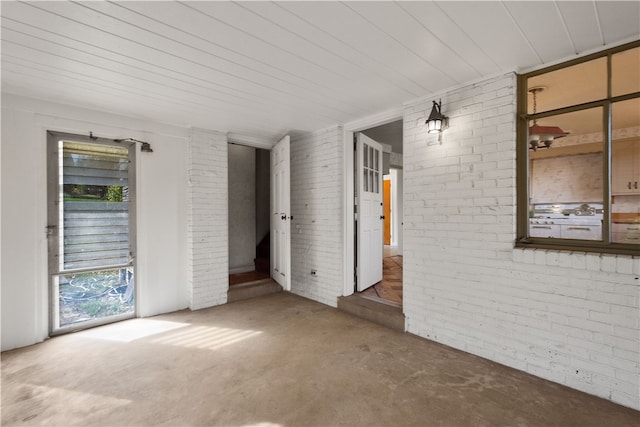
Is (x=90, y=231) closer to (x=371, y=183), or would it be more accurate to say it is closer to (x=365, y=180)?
(x=365, y=180)

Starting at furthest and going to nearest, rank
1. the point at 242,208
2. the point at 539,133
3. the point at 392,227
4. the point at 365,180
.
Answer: the point at 392,227
the point at 242,208
the point at 365,180
the point at 539,133

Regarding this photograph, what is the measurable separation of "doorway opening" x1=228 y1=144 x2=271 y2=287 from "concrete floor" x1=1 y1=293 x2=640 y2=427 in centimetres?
251

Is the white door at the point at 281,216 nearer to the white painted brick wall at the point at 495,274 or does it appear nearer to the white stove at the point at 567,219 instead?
the white painted brick wall at the point at 495,274

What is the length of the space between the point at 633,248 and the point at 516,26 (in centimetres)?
186

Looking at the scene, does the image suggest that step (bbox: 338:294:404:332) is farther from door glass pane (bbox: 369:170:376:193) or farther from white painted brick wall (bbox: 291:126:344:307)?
door glass pane (bbox: 369:170:376:193)

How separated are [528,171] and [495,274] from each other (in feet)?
3.28

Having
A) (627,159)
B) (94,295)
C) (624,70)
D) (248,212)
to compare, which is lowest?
(94,295)

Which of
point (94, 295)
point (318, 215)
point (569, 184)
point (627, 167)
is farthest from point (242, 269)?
point (627, 167)

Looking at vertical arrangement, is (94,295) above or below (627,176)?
below

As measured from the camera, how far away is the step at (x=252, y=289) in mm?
4650

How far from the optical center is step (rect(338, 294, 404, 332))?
3.48 meters

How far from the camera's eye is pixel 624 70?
238 centimetres

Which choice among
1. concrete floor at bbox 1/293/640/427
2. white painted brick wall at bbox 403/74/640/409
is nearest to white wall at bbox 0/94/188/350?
concrete floor at bbox 1/293/640/427

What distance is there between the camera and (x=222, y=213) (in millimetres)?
4516
